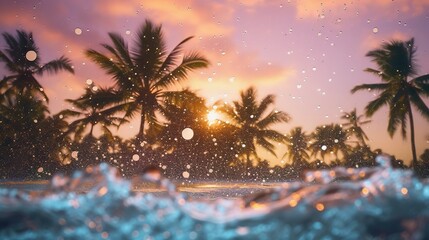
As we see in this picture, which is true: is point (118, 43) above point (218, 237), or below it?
above

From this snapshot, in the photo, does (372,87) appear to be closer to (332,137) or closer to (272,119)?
(272,119)

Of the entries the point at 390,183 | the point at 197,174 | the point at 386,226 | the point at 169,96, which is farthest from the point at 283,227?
the point at 197,174

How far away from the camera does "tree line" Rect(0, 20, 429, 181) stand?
1831cm

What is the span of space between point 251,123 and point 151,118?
12966 millimetres

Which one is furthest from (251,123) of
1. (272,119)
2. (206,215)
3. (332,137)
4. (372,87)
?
(206,215)

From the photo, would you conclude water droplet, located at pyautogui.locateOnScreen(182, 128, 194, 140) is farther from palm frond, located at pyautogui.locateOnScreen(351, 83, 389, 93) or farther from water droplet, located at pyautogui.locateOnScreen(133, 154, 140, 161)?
palm frond, located at pyautogui.locateOnScreen(351, 83, 389, 93)

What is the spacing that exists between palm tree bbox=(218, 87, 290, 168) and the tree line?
0.23 ft

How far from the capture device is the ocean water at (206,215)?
1.41m

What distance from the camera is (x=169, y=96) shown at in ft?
59.9

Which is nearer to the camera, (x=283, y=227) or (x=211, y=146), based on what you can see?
(x=283, y=227)

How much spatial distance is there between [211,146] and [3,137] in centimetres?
1283

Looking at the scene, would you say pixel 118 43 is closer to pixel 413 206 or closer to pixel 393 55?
pixel 393 55

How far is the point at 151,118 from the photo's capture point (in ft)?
59.7

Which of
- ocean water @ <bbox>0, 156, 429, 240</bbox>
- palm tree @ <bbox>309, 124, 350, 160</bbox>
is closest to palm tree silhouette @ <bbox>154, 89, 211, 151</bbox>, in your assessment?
palm tree @ <bbox>309, 124, 350, 160</bbox>
